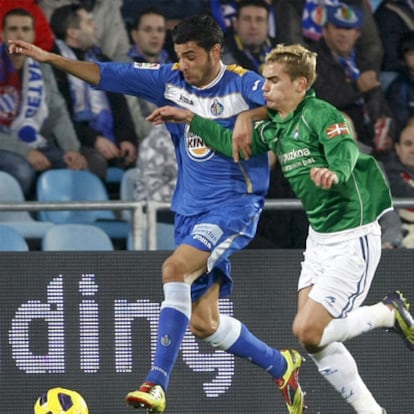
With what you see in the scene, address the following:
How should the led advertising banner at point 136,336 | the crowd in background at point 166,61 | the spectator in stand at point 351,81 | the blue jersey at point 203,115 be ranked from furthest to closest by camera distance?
the spectator in stand at point 351,81 < the crowd in background at point 166,61 < the led advertising banner at point 136,336 < the blue jersey at point 203,115

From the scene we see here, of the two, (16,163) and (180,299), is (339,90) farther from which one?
(180,299)

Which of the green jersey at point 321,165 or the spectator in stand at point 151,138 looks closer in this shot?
the green jersey at point 321,165

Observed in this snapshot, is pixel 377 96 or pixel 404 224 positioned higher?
pixel 377 96

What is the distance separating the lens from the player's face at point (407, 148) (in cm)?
985

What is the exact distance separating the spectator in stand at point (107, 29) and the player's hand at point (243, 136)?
2.69 metres

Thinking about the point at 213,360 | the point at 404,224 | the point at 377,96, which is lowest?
the point at 213,360

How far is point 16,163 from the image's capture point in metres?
9.58

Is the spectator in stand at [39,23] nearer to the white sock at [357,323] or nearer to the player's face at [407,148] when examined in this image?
the player's face at [407,148]

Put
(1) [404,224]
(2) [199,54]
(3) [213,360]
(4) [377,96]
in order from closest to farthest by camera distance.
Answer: (2) [199,54]
(3) [213,360]
(1) [404,224]
(4) [377,96]

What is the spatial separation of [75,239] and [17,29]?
156 centimetres

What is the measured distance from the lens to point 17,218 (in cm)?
951

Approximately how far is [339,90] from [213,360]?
Answer: 7.95 ft

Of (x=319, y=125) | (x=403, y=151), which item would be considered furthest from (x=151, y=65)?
(x=403, y=151)

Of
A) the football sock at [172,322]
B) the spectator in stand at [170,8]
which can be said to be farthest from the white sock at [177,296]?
the spectator in stand at [170,8]
